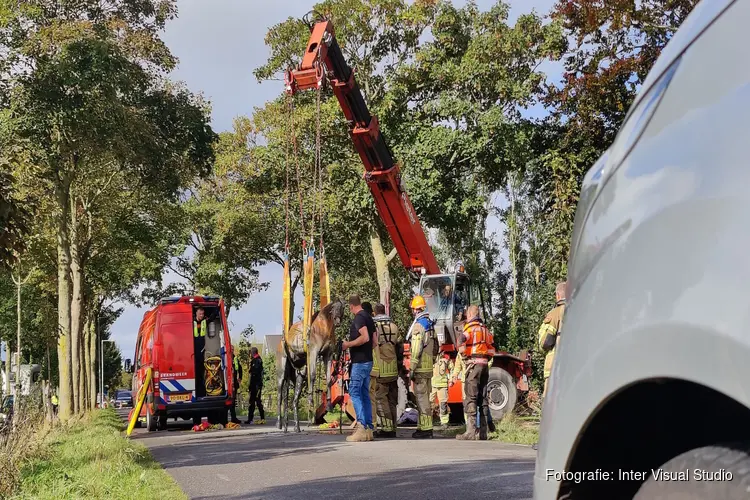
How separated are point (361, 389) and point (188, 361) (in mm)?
9502

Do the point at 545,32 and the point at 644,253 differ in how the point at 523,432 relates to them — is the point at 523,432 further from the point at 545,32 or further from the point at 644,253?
the point at 545,32

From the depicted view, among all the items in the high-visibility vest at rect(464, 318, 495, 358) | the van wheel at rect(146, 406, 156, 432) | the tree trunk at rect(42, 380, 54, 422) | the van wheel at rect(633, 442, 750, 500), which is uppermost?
the high-visibility vest at rect(464, 318, 495, 358)

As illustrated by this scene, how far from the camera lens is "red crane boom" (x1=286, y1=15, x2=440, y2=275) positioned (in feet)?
52.9

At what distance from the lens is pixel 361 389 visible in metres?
13.2

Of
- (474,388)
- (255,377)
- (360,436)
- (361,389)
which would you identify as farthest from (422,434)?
(255,377)

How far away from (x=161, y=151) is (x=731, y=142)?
20.4 metres

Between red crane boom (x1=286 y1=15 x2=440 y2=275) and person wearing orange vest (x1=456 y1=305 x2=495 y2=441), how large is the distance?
5.07m

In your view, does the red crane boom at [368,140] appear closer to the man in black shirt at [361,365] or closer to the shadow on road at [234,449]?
the man in black shirt at [361,365]

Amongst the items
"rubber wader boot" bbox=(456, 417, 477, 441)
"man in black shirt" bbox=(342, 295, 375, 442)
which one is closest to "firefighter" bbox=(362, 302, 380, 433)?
"man in black shirt" bbox=(342, 295, 375, 442)

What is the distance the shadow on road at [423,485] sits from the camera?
7280 mm

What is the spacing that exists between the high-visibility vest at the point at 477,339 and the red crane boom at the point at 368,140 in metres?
5.03

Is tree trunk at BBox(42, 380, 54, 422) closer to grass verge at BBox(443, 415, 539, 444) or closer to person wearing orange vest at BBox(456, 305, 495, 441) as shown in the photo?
grass verge at BBox(443, 415, 539, 444)

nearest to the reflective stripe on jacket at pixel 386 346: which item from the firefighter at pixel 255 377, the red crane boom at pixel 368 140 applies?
the red crane boom at pixel 368 140

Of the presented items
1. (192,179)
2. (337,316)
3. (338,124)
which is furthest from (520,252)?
(337,316)
